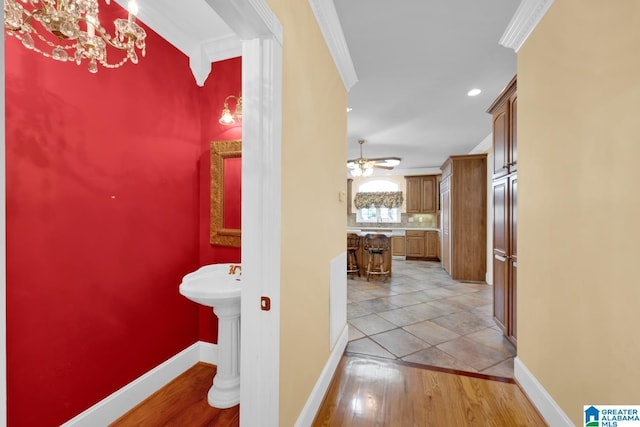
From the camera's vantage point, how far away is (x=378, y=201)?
8.64 meters

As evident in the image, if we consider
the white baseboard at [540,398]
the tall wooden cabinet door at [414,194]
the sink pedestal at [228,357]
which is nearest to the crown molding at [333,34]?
the sink pedestal at [228,357]

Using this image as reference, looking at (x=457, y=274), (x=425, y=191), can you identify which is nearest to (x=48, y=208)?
(x=457, y=274)

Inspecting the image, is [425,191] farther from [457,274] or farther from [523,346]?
[523,346]

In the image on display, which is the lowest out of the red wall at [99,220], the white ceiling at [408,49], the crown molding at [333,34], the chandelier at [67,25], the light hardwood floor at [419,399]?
the light hardwood floor at [419,399]

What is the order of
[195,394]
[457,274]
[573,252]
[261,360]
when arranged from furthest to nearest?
[457,274] → [195,394] → [573,252] → [261,360]

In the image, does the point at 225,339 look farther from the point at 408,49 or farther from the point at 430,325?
the point at 408,49

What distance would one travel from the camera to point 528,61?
6.44ft

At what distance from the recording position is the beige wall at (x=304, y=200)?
1.33 metres

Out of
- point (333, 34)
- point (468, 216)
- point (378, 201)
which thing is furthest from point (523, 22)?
point (378, 201)

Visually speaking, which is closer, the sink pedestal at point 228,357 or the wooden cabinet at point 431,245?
the sink pedestal at point 228,357

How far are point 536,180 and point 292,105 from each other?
170cm

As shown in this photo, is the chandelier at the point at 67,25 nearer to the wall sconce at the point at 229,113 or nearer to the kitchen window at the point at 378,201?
the wall sconce at the point at 229,113

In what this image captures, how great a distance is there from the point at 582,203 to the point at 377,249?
400 centimetres

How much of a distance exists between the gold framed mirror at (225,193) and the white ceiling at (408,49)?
678mm
